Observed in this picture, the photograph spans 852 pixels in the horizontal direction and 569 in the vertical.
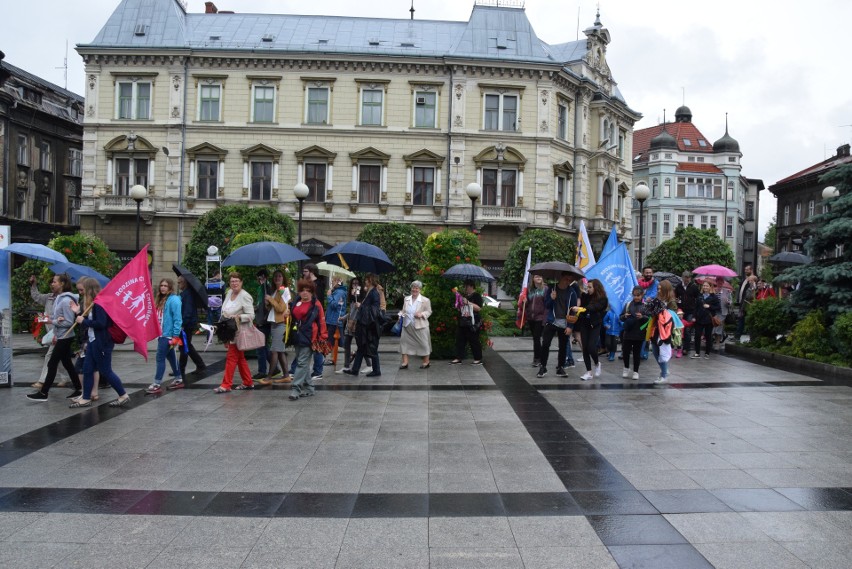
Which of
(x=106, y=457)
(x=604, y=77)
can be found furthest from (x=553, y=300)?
(x=604, y=77)

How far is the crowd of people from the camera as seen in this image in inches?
413

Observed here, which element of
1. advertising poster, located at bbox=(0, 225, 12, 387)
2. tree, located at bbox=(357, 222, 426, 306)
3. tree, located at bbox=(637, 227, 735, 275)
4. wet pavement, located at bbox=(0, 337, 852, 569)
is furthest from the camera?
tree, located at bbox=(637, 227, 735, 275)

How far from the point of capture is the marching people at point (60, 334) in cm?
1028

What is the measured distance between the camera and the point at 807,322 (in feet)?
52.2

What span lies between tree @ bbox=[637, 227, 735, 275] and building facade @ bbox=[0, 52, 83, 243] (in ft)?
111

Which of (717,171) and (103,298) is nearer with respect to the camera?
(103,298)

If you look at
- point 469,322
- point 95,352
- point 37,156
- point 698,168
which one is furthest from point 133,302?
point 698,168

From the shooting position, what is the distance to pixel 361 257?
15328 millimetres

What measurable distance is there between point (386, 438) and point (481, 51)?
34.3 metres

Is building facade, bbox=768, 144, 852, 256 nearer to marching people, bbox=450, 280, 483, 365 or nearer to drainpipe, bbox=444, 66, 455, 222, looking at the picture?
drainpipe, bbox=444, 66, 455, 222

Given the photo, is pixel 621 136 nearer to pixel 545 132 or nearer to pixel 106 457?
pixel 545 132

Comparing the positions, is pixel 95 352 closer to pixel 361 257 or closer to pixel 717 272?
pixel 361 257

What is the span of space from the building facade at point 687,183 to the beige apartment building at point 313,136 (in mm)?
40006

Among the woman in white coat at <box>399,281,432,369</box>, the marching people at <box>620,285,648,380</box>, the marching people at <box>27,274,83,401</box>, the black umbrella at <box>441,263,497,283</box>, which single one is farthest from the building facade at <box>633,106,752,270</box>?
the marching people at <box>27,274,83,401</box>
